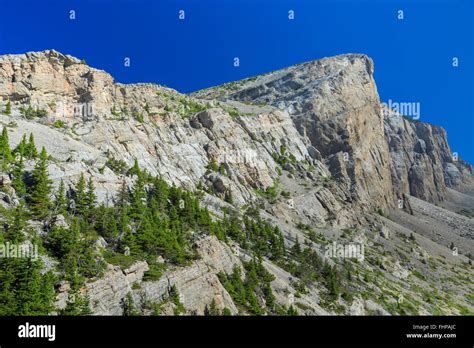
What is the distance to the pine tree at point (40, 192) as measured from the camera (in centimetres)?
4525

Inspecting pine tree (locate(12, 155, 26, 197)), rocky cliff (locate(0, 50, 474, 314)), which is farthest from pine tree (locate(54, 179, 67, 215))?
rocky cliff (locate(0, 50, 474, 314))

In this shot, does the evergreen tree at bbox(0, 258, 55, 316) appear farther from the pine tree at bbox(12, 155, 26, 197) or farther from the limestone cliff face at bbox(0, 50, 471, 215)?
the limestone cliff face at bbox(0, 50, 471, 215)

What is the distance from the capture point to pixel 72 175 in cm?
5897

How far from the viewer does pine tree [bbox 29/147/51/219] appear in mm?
45250

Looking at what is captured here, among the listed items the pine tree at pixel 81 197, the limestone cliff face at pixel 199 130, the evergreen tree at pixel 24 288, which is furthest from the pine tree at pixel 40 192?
the evergreen tree at pixel 24 288

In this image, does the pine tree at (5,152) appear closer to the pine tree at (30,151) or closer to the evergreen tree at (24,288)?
the pine tree at (30,151)

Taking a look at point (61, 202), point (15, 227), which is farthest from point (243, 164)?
point (15, 227)

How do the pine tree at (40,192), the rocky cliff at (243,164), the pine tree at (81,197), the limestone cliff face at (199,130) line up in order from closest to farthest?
the pine tree at (40,192) → the pine tree at (81,197) → the rocky cliff at (243,164) → the limestone cliff face at (199,130)

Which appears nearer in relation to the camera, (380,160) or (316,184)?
(316,184)

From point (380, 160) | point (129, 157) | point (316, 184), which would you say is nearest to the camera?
point (129, 157)

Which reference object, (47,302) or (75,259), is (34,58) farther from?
(47,302)

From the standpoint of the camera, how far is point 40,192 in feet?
157
